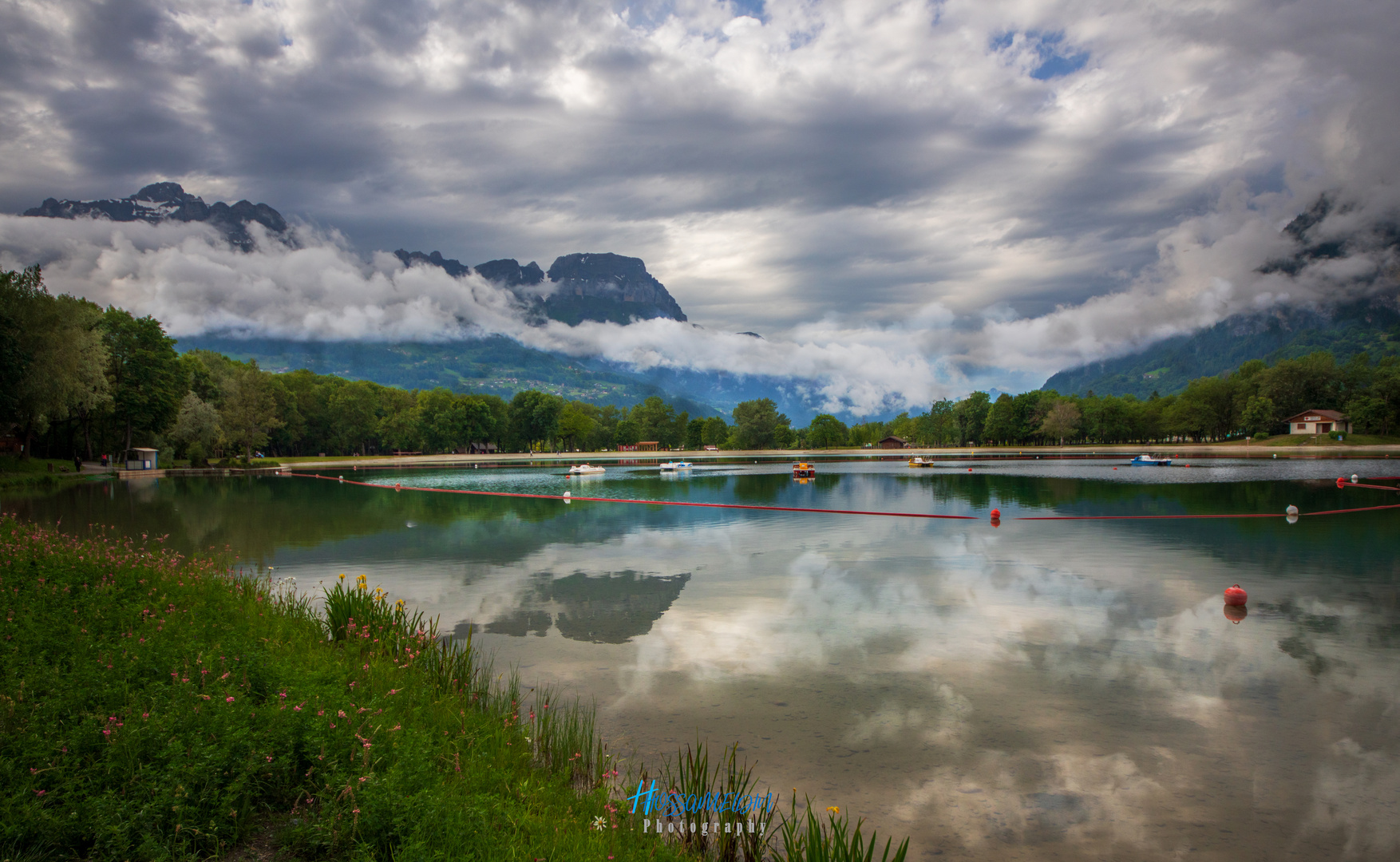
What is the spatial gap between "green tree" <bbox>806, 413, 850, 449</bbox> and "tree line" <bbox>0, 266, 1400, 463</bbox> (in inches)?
18.2

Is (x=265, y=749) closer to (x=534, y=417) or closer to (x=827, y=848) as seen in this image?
(x=827, y=848)

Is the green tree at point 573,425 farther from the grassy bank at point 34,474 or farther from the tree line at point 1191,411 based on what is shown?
the grassy bank at point 34,474

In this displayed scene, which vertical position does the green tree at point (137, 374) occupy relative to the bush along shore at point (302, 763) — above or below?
above

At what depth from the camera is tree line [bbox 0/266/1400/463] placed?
50.1m

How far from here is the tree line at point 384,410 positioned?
5012 cm

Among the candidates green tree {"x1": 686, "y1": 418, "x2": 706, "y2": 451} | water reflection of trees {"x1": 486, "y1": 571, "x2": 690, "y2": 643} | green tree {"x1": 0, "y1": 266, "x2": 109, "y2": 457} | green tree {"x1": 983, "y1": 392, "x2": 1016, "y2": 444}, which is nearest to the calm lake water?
water reflection of trees {"x1": 486, "y1": 571, "x2": 690, "y2": 643}

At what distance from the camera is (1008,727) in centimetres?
892

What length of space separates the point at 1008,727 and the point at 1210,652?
211 inches

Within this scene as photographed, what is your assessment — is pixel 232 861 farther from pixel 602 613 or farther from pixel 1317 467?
pixel 1317 467

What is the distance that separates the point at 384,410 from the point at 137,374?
75151 mm

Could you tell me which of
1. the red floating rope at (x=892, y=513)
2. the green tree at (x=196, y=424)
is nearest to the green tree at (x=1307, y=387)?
the red floating rope at (x=892, y=513)

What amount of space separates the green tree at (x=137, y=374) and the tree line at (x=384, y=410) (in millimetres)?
160

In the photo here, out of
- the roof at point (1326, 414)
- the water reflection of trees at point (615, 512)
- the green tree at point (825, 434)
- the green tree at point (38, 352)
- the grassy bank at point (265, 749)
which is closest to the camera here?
the grassy bank at point (265, 749)

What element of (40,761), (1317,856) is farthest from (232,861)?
(1317,856)
